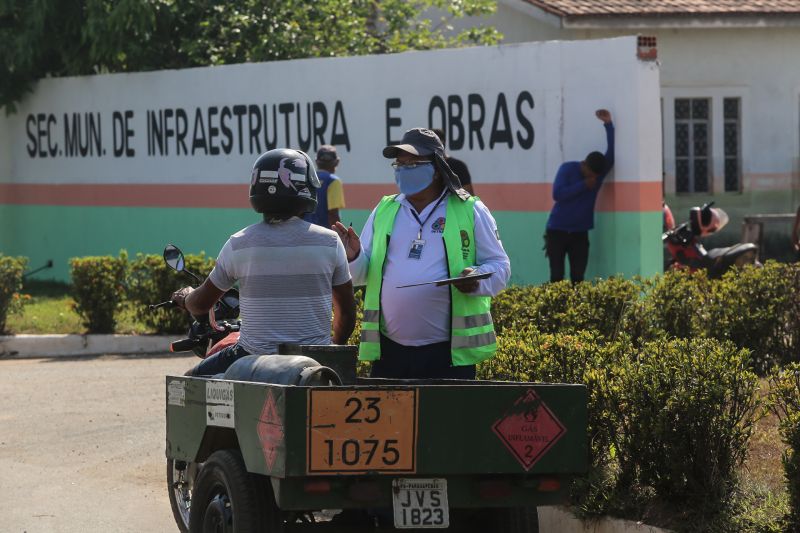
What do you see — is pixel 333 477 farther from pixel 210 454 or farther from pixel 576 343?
pixel 576 343

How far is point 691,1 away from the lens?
21.9 meters

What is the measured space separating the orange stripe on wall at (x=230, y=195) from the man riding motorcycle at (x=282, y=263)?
8.07 metres

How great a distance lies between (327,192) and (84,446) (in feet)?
12.3

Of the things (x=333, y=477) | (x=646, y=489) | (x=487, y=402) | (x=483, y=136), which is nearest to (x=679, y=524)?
(x=646, y=489)

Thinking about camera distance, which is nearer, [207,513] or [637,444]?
[207,513]

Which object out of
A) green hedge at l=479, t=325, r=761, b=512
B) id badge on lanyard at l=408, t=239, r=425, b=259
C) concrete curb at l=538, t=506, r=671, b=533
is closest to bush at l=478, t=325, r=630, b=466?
green hedge at l=479, t=325, r=761, b=512

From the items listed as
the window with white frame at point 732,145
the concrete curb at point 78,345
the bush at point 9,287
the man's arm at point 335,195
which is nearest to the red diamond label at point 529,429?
the man's arm at point 335,195

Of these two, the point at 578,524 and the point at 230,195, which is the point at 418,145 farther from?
the point at 230,195

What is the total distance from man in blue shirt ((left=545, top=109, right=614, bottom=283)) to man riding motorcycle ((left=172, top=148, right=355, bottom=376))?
7.85 metres

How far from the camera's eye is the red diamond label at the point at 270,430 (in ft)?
17.8

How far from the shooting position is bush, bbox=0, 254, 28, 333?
47.6 feet

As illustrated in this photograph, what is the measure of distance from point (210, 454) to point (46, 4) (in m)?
14.9

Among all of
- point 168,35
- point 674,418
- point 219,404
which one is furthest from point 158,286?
point 219,404

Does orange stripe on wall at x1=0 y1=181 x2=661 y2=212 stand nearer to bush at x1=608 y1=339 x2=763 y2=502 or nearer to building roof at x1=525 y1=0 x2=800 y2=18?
building roof at x1=525 y1=0 x2=800 y2=18
